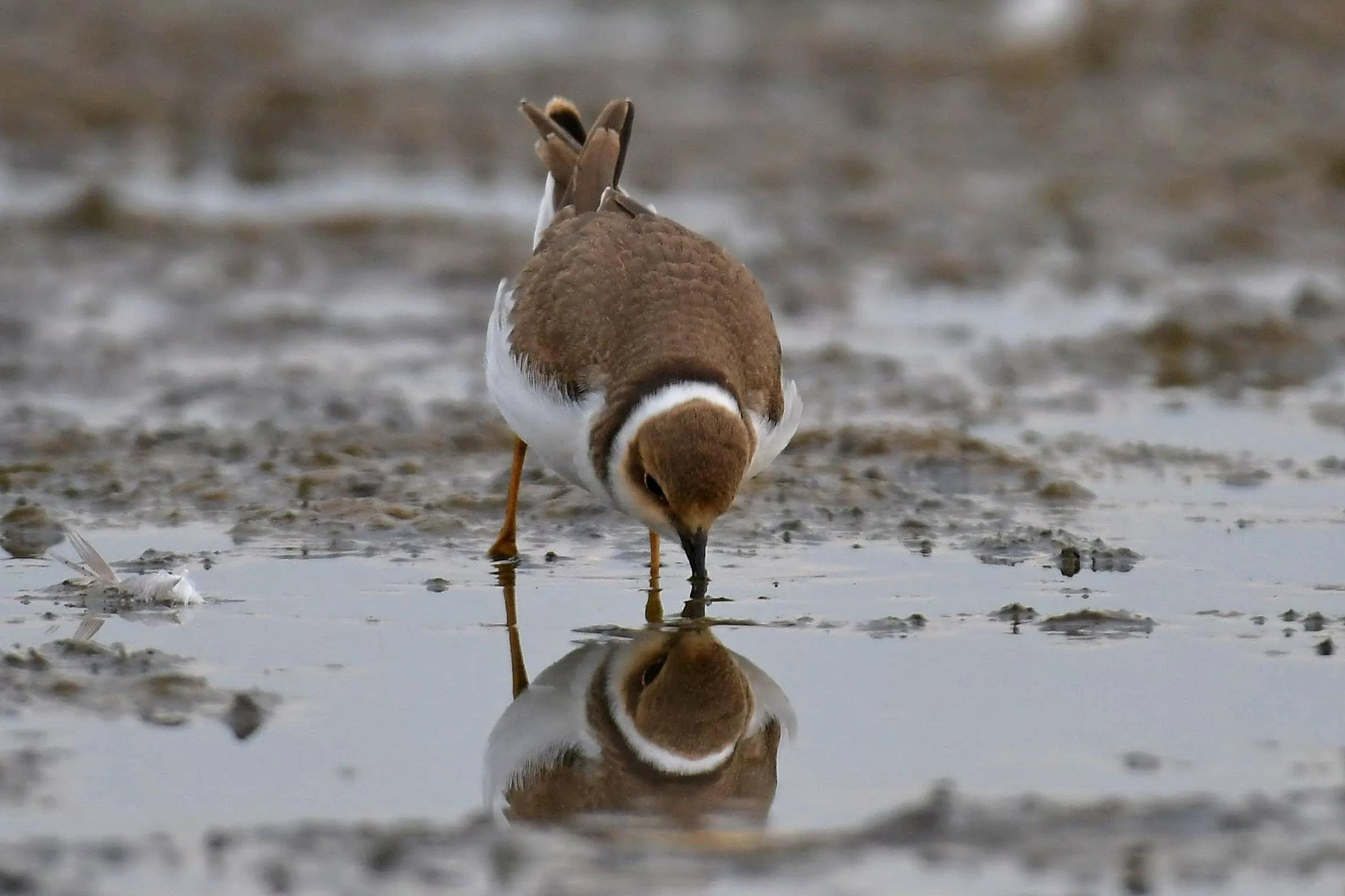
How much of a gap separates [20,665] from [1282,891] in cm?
326

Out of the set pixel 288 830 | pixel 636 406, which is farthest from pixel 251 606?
pixel 288 830

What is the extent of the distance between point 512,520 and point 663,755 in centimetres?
223

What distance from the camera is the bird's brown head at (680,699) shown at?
497 centimetres

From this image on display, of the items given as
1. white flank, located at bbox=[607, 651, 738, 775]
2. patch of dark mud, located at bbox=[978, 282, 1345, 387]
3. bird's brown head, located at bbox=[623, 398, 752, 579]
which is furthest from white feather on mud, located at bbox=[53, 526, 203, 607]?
patch of dark mud, located at bbox=[978, 282, 1345, 387]

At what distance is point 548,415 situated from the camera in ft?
20.6

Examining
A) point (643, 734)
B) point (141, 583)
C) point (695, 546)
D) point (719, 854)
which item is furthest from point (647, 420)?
point (719, 854)

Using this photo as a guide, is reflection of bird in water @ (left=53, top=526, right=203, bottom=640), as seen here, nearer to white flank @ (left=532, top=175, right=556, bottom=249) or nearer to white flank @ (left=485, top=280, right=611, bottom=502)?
white flank @ (left=485, top=280, right=611, bottom=502)

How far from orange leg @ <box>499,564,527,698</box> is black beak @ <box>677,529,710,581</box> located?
556 mm

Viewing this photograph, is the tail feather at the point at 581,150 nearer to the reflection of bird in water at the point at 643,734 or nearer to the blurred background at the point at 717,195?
the blurred background at the point at 717,195

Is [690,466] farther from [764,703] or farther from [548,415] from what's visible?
[764,703]

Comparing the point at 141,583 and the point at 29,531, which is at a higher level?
the point at 29,531

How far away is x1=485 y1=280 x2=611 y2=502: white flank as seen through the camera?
618 centimetres

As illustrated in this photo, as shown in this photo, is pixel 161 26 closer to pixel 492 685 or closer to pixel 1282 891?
pixel 492 685

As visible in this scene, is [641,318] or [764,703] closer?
[764,703]
